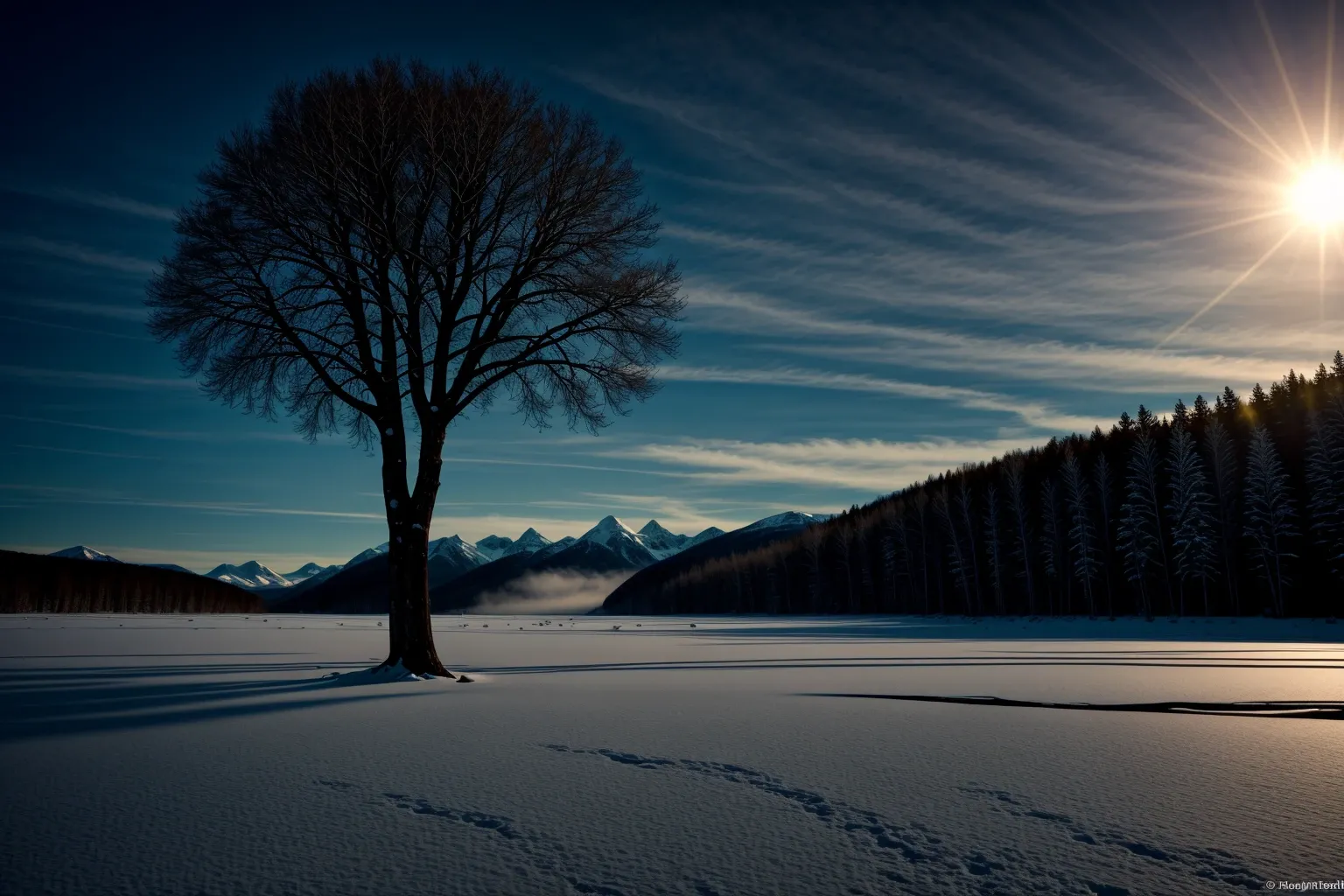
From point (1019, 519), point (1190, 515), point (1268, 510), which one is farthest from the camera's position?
point (1019, 519)

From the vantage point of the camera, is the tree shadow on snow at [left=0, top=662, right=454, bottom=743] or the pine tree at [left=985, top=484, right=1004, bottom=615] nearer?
the tree shadow on snow at [left=0, top=662, right=454, bottom=743]

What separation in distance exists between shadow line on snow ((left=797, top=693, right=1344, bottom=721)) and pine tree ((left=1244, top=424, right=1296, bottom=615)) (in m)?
52.6

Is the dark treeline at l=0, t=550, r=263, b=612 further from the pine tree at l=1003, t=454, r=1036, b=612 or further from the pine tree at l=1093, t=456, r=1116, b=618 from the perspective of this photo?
the pine tree at l=1093, t=456, r=1116, b=618

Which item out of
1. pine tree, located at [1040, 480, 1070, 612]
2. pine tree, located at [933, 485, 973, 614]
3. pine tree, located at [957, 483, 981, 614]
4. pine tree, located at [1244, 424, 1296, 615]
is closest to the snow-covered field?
pine tree, located at [1244, 424, 1296, 615]

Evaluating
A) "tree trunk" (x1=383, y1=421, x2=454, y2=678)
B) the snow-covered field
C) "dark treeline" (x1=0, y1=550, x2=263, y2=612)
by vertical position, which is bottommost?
"dark treeline" (x1=0, y1=550, x2=263, y2=612)

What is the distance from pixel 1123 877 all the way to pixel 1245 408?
8373 centimetres

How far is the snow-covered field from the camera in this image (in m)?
3.38

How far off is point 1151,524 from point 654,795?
2674 inches

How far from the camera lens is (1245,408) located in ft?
223

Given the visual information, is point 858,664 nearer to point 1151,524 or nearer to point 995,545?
point 1151,524

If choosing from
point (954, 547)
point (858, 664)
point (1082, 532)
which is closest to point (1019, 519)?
point (1082, 532)

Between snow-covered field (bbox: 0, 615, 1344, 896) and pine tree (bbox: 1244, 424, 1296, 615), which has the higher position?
pine tree (bbox: 1244, 424, 1296, 615)

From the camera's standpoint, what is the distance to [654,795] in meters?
4.73

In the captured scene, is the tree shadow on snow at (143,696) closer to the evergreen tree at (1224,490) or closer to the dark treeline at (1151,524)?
the dark treeline at (1151,524)
